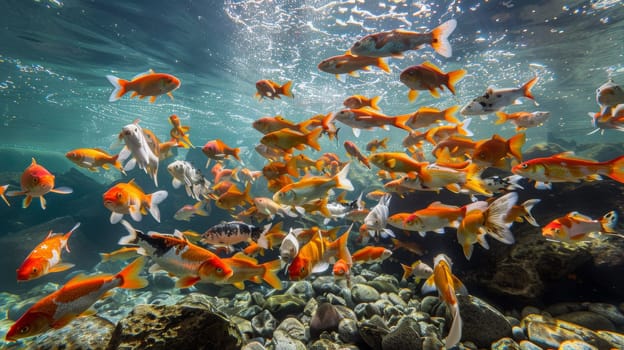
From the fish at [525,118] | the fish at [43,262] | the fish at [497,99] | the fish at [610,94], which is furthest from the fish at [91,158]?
the fish at [610,94]

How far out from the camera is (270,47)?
52.8 feet

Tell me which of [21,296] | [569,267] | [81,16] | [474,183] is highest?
[81,16]

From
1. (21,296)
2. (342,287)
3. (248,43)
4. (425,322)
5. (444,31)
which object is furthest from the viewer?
(248,43)

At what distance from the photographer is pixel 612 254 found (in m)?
4.39

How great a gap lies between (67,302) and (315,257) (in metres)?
2.37

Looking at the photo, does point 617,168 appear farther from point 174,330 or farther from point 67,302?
point 67,302

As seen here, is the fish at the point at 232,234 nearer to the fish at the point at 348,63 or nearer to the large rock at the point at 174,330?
the large rock at the point at 174,330

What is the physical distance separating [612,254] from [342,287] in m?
A: 4.76

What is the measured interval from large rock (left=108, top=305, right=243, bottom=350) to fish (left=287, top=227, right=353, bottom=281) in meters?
0.97

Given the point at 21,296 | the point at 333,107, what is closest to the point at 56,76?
the point at 21,296

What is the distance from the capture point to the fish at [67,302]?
81.9 inches

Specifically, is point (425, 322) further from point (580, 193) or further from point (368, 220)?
point (580, 193)

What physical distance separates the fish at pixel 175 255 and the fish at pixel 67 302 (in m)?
0.27

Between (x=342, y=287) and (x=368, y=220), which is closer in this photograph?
(x=368, y=220)
